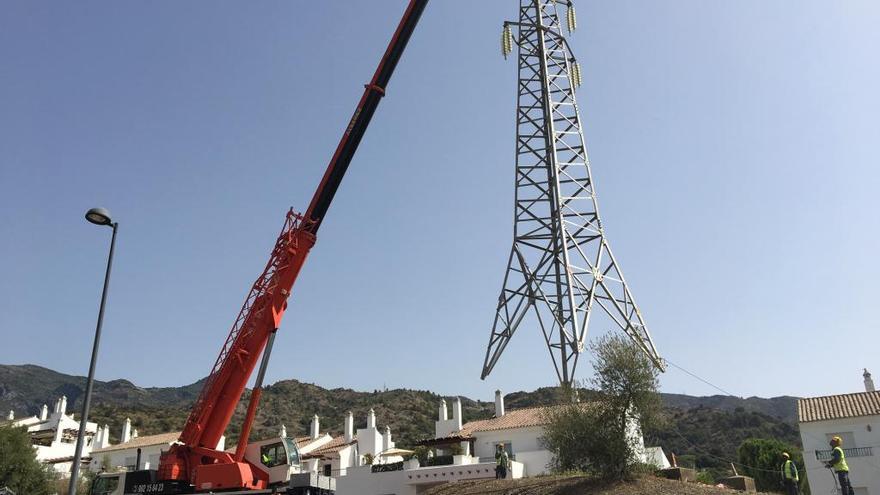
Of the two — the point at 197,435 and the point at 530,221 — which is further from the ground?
the point at 530,221

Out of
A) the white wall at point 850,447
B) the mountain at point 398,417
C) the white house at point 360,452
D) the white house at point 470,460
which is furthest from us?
the mountain at point 398,417

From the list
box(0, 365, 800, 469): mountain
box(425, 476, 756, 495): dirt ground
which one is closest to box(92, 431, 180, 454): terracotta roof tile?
box(0, 365, 800, 469): mountain

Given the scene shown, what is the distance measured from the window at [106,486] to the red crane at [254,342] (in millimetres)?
1605

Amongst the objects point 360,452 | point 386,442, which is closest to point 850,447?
point 386,442

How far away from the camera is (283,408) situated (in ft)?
331

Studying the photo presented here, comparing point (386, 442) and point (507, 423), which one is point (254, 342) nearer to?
point (507, 423)

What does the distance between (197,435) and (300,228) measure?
737 centimetres

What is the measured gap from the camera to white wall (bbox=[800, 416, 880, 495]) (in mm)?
32938

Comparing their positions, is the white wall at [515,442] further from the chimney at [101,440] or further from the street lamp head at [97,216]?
the chimney at [101,440]

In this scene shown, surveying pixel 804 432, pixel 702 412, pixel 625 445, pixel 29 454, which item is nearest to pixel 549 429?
pixel 625 445

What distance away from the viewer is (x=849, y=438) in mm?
34031

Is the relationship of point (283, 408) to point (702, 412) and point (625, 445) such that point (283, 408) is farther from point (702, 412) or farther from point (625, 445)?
point (625, 445)

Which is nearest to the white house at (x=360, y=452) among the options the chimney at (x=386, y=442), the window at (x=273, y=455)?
the chimney at (x=386, y=442)

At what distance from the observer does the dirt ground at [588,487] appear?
737 inches
